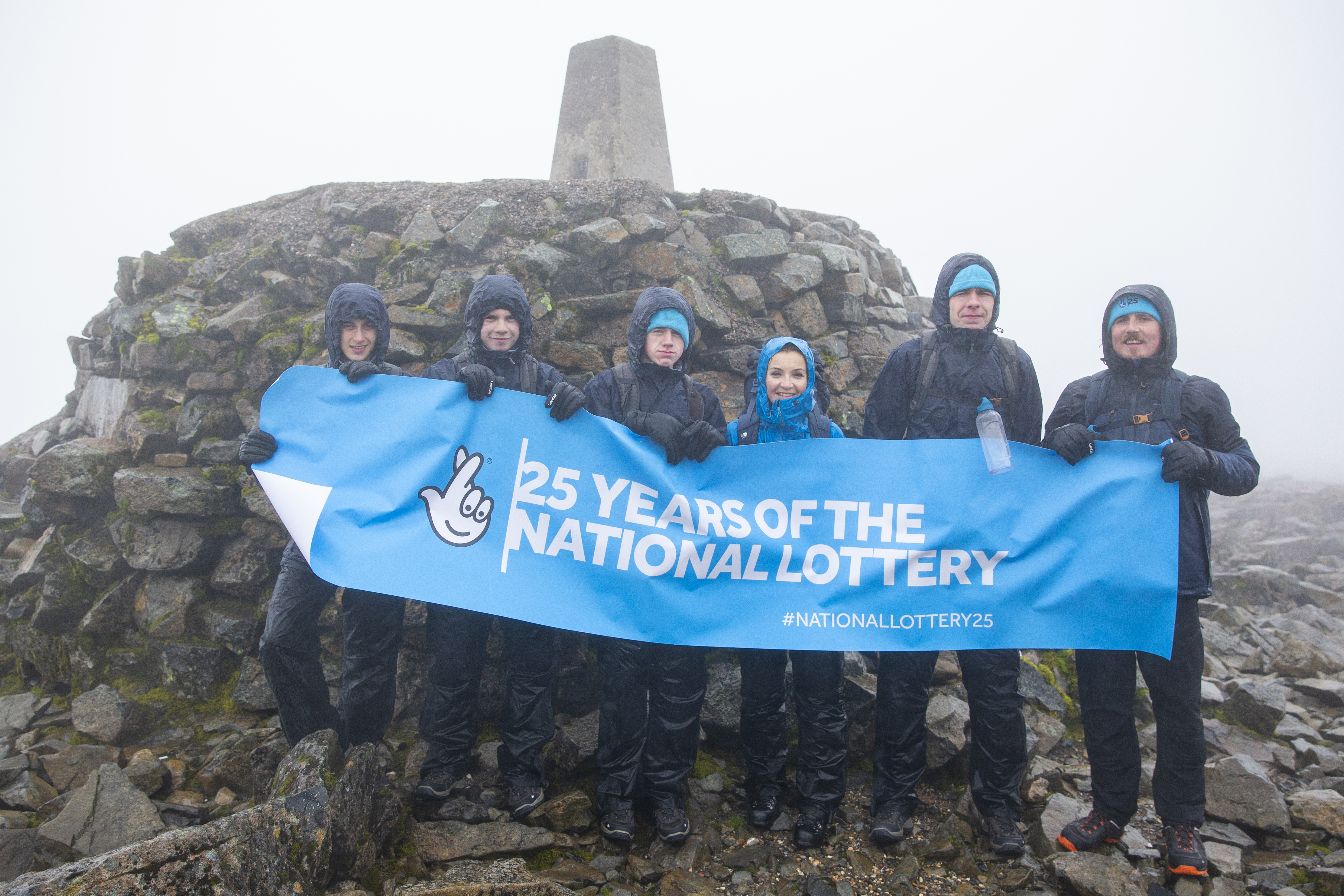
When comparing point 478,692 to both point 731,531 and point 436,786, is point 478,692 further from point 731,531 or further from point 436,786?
point 731,531

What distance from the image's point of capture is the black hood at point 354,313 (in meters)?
4.94

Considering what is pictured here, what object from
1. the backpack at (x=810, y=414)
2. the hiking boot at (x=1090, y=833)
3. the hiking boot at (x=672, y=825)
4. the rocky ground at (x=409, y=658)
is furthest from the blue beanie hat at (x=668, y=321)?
the hiking boot at (x=1090, y=833)

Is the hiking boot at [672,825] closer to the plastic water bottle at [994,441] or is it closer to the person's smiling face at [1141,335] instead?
the plastic water bottle at [994,441]

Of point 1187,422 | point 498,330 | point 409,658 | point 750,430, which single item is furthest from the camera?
point 409,658

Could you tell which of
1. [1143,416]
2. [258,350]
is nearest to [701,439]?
[1143,416]

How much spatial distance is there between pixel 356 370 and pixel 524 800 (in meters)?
3.03

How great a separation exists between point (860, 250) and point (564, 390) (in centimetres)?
787

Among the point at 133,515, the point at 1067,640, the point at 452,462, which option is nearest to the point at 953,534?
the point at 1067,640

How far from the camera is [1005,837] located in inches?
168

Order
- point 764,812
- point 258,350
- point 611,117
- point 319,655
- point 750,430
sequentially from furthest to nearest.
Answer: point 611,117 → point 258,350 → point 319,655 → point 750,430 → point 764,812

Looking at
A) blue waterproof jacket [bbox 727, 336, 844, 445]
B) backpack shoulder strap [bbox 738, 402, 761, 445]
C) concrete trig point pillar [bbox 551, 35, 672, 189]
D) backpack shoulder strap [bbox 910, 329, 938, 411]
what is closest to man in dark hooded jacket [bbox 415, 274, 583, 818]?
backpack shoulder strap [bbox 738, 402, 761, 445]

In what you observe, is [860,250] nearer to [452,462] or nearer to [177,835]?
[452,462]

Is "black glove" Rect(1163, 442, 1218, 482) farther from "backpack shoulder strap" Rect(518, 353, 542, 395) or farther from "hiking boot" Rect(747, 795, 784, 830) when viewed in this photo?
"backpack shoulder strap" Rect(518, 353, 542, 395)

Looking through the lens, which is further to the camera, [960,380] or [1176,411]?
[960,380]
